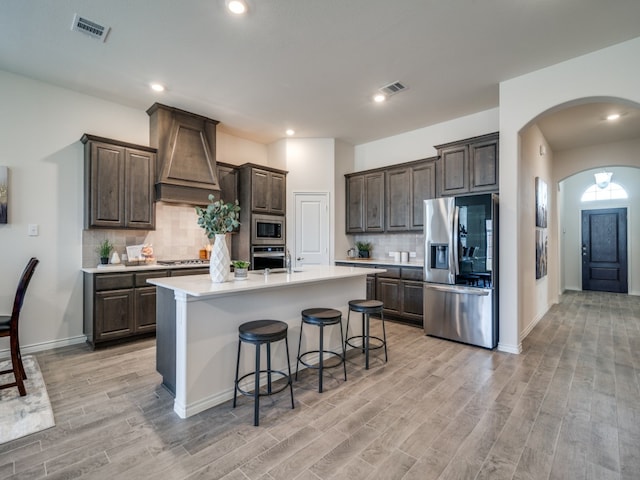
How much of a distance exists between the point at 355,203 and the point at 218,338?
13.0ft

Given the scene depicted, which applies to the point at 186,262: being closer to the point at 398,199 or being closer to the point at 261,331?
the point at 261,331

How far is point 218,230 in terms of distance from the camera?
2592 millimetres

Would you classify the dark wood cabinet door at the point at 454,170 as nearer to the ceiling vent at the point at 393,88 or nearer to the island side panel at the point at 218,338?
the ceiling vent at the point at 393,88

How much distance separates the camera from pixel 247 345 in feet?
8.56

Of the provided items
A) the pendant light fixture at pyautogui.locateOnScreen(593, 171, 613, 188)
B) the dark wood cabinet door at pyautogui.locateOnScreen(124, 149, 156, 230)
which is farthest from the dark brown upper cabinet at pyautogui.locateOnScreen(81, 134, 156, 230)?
the pendant light fixture at pyautogui.locateOnScreen(593, 171, 613, 188)

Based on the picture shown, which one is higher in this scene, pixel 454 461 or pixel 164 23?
pixel 164 23

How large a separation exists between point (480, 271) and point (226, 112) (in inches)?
159

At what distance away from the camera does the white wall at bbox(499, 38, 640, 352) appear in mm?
3035

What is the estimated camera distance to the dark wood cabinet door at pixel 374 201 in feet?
17.8

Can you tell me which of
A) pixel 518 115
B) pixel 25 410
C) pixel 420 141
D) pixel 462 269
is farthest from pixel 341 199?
pixel 25 410

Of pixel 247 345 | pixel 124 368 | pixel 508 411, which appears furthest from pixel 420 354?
pixel 124 368

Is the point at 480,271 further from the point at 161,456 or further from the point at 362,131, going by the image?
the point at 161,456

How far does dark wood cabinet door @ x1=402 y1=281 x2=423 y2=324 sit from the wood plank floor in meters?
1.21

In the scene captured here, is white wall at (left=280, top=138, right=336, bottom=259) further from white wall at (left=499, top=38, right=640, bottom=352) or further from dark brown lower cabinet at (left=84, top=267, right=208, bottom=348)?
white wall at (left=499, top=38, right=640, bottom=352)
